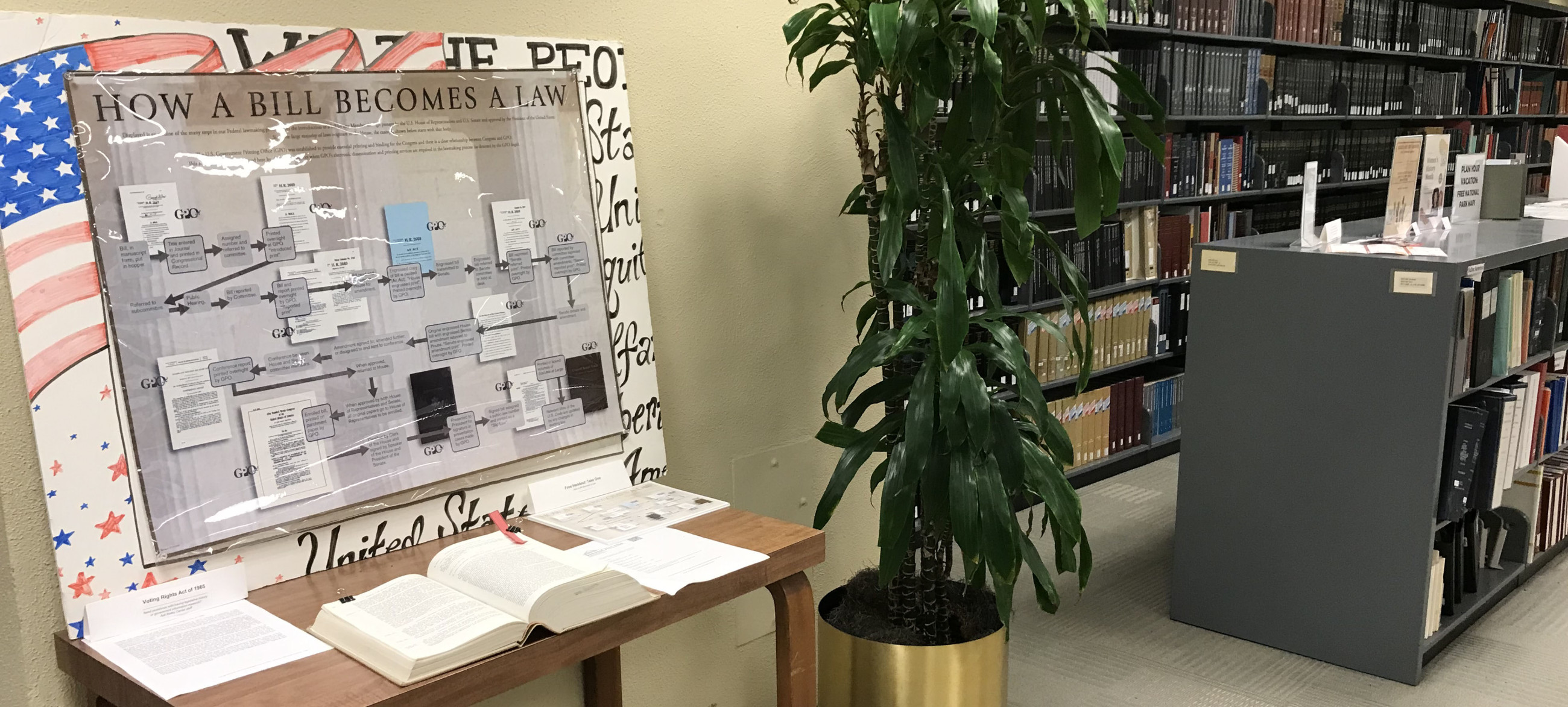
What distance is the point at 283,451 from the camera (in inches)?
59.8

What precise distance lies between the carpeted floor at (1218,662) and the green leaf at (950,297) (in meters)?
1.21

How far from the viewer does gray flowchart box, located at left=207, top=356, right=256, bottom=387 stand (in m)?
1.46

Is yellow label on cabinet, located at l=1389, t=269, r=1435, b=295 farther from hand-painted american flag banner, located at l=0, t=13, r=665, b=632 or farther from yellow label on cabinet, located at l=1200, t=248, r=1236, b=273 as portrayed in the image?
hand-painted american flag banner, located at l=0, t=13, r=665, b=632

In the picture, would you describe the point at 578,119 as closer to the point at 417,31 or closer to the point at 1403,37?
the point at 417,31

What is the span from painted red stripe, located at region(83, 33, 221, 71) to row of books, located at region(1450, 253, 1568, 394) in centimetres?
256

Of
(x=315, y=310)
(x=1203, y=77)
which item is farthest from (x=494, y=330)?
(x=1203, y=77)

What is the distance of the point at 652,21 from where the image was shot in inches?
77.8

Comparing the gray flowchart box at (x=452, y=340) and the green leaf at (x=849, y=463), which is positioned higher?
the gray flowchart box at (x=452, y=340)

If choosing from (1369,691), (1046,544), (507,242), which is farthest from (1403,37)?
(507,242)

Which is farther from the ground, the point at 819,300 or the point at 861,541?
the point at 819,300

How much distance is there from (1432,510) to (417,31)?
2.39m

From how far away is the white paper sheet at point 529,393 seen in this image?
5.82ft

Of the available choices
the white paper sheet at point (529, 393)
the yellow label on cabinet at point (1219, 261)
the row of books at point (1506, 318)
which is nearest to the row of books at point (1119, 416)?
the yellow label on cabinet at point (1219, 261)

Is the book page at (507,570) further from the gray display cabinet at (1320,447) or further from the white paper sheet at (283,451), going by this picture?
the gray display cabinet at (1320,447)
